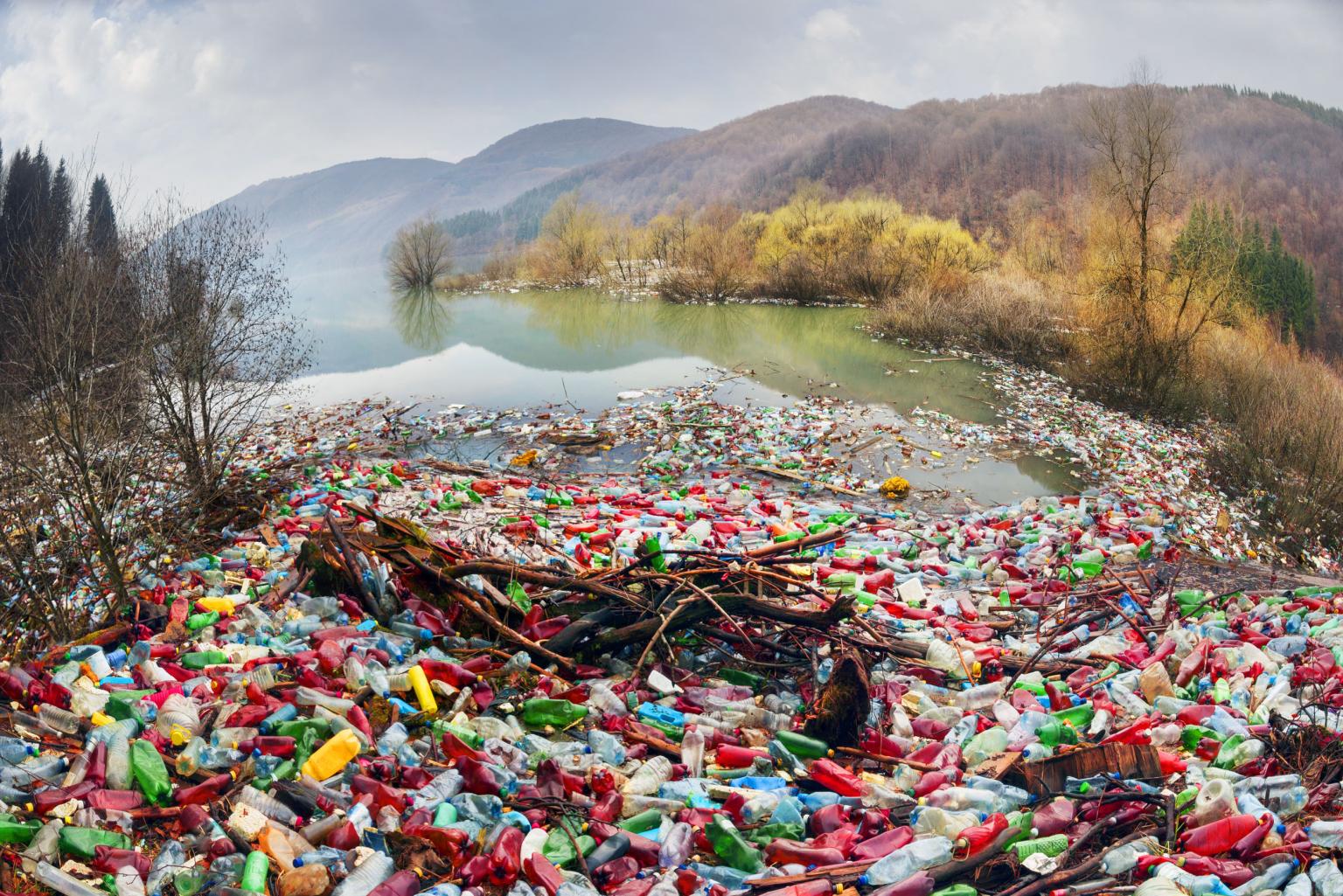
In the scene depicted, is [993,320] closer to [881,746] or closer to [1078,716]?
[1078,716]

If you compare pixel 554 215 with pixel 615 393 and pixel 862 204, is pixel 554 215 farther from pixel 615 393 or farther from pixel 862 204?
pixel 615 393

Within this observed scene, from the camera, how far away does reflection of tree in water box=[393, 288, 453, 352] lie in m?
22.1

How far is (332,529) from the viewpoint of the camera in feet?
13.2

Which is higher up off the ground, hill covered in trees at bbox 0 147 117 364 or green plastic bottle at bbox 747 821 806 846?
hill covered in trees at bbox 0 147 117 364

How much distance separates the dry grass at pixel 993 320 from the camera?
18.7 m

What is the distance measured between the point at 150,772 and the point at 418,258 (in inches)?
1695

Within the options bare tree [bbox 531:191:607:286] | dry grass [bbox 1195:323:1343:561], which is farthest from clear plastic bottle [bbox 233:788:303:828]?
bare tree [bbox 531:191:607:286]

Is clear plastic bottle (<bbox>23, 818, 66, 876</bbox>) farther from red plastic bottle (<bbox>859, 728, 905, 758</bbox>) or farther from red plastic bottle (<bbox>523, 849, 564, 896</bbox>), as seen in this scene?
red plastic bottle (<bbox>859, 728, 905, 758</bbox>)

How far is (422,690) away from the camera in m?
3.16

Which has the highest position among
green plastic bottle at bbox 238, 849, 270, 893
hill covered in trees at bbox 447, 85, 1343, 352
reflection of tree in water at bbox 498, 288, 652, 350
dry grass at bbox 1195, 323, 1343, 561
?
hill covered in trees at bbox 447, 85, 1343, 352

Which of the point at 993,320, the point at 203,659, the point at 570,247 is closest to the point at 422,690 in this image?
the point at 203,659

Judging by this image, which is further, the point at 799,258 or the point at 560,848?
the point at 799,258

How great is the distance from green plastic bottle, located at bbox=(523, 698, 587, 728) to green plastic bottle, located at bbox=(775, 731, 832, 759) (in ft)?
2.60

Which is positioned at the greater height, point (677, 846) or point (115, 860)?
point (115, 860)
